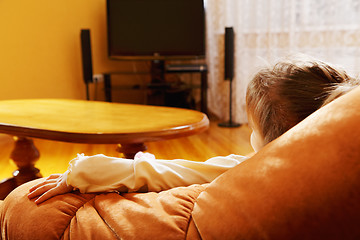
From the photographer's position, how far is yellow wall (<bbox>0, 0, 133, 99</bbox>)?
10.6 feet

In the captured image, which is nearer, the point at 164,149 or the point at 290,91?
the point at 290,91

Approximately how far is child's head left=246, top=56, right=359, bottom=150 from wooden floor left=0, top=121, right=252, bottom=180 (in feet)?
5.69

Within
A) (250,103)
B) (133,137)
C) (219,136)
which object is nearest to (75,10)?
(219,136)

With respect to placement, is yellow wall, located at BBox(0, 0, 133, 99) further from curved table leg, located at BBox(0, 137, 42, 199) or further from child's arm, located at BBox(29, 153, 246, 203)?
child's arm, located at BBox(29, 153, 246, 203)

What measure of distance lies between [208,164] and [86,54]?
A: 123 inches

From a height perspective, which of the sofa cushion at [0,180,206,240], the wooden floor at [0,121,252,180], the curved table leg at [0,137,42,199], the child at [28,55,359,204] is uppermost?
the child at [28,55,359,204]

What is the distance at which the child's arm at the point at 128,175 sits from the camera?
0.58 metres

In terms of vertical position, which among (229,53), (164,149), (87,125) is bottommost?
(164,149)

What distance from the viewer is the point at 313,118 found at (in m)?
0.43

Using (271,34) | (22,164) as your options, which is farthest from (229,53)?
(22,164)

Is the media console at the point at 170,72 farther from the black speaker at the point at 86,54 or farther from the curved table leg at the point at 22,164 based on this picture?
the curved table leg at the point at 22,164

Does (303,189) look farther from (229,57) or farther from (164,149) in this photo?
(229,57)

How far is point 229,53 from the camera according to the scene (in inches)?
133

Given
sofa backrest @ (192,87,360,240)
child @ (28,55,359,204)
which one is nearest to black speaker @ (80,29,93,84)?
child @ (28,55,359,204)
